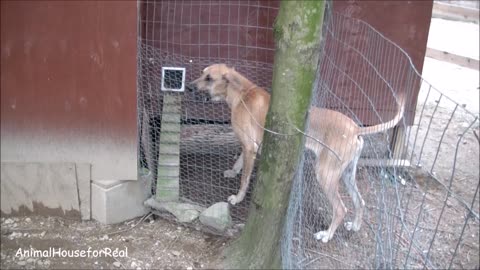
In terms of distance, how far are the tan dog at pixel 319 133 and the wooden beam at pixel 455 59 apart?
5.69m

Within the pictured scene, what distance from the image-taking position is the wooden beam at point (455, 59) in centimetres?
883

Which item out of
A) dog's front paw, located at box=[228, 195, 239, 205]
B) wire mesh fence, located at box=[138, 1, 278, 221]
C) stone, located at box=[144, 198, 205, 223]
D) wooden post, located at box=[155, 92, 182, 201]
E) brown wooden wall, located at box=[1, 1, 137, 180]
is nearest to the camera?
brown wooden wall, located at box=[1, 1, 137, 180]

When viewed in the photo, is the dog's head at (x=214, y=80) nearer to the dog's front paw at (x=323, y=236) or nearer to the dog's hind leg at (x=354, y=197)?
the dog's hind leg at (x=354, y=197)

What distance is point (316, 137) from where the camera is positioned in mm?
4086

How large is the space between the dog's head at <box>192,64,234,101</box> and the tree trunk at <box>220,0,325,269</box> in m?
1.45

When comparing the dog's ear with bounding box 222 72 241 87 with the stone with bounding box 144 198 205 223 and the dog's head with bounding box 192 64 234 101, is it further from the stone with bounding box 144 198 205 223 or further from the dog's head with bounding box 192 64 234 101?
the stone with bounding box 144 198 205 223

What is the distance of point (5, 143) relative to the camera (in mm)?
3869

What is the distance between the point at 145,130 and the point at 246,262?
5.37 feet

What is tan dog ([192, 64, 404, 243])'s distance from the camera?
3996 mm

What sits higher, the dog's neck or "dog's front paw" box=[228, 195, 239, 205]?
the dog's neck

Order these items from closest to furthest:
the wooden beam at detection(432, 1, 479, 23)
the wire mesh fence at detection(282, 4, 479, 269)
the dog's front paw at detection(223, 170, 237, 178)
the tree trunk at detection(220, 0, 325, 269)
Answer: the tree trunk at detection(220, 0, 325, 269) < the wire mesh fence at detection(282, 4, 479, 269) < the dog's front paw at detection(223, 170, 237, 178) < the wooden beam at detection(432, 1, 479, 23)

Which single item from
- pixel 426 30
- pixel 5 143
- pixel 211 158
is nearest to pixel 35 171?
pixel 5 143

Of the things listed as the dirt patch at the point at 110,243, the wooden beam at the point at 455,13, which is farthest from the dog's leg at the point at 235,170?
the wooden beam at the point at 455,13

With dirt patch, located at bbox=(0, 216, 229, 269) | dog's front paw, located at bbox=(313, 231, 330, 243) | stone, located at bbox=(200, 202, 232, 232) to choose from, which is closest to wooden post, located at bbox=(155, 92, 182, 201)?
dirt patch, located at bbox=(0, 216, 229, 269)
